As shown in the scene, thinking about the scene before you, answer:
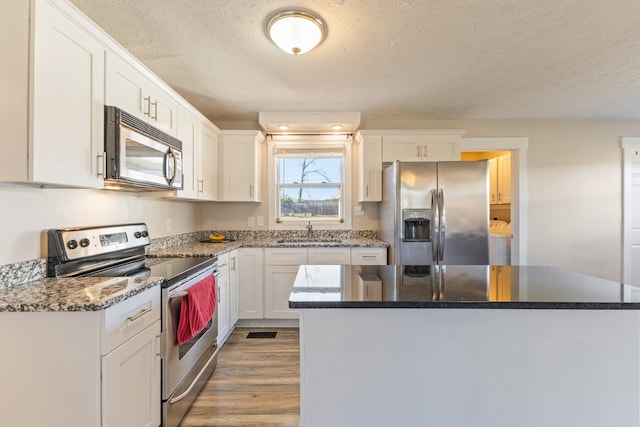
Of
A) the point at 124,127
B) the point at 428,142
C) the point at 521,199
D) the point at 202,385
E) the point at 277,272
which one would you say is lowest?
the point at 202,385

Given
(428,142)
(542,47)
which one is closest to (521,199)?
(428,142)

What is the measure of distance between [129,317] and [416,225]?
2509 mm

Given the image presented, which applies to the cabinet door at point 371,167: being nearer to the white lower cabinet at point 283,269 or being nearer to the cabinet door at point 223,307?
the white lower cabinet at point 283,269

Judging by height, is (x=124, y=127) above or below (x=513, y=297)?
above

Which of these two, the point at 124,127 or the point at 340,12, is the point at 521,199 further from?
the point at 124,127

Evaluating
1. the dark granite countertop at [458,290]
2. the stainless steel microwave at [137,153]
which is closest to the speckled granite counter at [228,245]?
the stainless steel microwave at [137,153]

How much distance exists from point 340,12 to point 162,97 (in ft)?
4.67

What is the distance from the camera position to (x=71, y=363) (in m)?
1.15

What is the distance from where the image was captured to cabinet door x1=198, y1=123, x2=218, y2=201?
2.90 meters

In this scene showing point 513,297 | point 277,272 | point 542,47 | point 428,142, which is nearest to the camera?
point 513,297

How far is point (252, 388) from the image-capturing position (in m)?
2.06

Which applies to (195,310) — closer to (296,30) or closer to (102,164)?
(102,164)

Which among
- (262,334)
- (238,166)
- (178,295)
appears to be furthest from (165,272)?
(238,166)

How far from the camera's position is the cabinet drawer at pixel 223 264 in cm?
258
